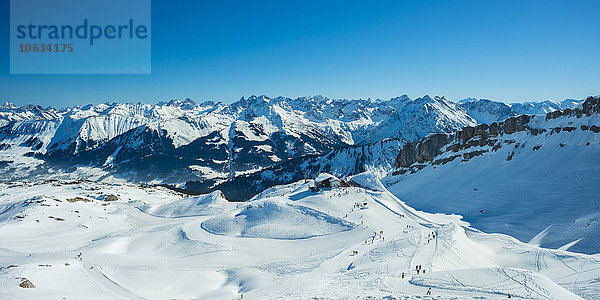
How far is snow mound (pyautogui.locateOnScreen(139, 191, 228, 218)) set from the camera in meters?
68.8

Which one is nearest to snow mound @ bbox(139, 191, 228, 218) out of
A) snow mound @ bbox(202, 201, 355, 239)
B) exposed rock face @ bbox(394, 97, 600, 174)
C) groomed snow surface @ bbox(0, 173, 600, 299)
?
groomed snow surface @ bbox(0, 173, 600, 299)

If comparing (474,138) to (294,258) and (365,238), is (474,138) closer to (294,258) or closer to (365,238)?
(365,238)

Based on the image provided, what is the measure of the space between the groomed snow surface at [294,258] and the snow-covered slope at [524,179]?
8341 mm

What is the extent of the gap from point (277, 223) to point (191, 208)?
111 ft

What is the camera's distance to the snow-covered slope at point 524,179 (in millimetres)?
48812

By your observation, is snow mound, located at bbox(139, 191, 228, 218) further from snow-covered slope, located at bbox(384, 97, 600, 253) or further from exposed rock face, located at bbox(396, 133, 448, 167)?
exposed rock face, located at bbox(396, 133, 448, 167)

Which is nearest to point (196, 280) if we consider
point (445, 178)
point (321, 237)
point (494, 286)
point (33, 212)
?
point (321, 237)

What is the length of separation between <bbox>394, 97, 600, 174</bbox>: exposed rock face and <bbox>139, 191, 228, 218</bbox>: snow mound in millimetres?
68486

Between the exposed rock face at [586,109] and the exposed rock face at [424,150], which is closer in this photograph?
the exposed rock face at [586,109]

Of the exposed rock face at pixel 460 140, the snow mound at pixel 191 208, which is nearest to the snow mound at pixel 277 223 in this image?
the snow mound at pixel 191 208

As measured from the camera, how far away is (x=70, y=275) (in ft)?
92.4

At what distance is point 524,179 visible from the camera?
219 ft

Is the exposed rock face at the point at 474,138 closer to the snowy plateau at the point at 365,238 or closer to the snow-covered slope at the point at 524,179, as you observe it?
the snow-covered slope at the point at 524,179

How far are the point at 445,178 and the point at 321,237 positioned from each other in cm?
5603
